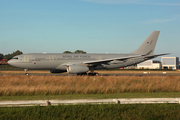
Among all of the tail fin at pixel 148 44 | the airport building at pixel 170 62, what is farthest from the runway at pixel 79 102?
the airport building at pixel 170 62

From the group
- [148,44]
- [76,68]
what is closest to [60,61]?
[76,68]

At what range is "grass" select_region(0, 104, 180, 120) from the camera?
10.1m

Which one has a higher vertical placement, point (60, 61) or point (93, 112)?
point (60, 61)

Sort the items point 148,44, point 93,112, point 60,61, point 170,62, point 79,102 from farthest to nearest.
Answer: point 170,62 < point 148,44 < point 60,61 < point 93,112 < point 79,102

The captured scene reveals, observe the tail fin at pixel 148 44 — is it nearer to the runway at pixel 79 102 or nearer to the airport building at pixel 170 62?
the runway at pixel 79 102

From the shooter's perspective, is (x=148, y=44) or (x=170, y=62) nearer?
(x=148, y=44)

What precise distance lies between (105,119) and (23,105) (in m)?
3.89

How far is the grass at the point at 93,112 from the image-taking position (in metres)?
10.1

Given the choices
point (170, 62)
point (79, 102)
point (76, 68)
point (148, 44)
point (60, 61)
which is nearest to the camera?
point (79, 102)

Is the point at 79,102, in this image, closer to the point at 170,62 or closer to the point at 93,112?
the point at 93,112

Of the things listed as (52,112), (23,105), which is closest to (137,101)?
(52,112)

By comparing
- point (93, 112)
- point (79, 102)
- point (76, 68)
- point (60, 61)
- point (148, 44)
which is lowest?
point (93, 112)

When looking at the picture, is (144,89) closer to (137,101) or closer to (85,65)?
(137,101)

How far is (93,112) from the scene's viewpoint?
10.4 meters
